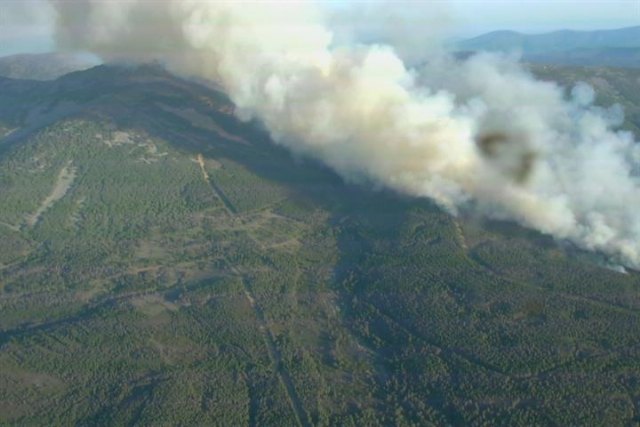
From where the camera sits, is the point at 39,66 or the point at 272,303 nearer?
the point at 272,303

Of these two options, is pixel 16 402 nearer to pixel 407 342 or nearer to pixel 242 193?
pixel 407 342

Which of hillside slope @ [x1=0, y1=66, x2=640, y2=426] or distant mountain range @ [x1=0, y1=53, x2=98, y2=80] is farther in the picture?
distant mountain range @ [x1=0, y1=53, x2=98, y2=80]

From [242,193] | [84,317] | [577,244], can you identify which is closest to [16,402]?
[84,317]

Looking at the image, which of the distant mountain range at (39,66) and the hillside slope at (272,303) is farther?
the distant mountain range at (39,66)
